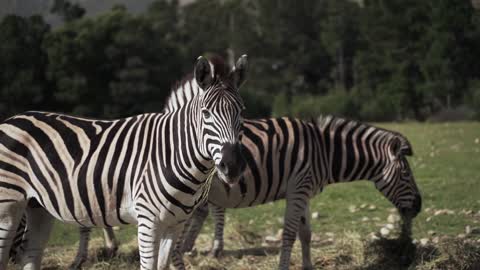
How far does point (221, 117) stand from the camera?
4.17 meters

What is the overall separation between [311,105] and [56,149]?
30.6 meters

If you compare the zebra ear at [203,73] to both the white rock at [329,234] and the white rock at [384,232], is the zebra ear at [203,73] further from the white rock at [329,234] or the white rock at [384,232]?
the white rock at [329,234]

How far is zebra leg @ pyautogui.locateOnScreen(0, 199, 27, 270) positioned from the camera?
191 inches

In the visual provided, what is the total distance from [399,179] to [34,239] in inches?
175

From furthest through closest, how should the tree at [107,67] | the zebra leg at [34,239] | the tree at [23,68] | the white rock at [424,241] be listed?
1. the tree at [107,67]
2. the tree at [23,68]
3. the white rock at [424,241]
4. the zebra leg at [34,239]

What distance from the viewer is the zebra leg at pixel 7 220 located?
4.85 meters

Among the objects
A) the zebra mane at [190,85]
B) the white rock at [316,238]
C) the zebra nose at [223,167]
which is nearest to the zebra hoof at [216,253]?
the white rock at [316,238]

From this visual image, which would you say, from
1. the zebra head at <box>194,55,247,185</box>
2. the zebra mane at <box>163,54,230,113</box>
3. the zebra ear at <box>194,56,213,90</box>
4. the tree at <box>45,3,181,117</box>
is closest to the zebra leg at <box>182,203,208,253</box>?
the zebra mane at <box>163,54,230,113</box>

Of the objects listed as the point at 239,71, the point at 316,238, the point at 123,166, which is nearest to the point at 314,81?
the point at 316,238

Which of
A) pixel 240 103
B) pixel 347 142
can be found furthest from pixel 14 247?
pixel 347 142

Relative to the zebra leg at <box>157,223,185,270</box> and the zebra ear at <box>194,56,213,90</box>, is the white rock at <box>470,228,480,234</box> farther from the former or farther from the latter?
the zebra ear at <box>194,56,213,90</box>

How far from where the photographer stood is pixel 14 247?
5832mm

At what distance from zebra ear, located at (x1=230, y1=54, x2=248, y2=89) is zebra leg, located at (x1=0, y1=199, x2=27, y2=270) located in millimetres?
2079

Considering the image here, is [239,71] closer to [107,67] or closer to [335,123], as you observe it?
[335,123]
